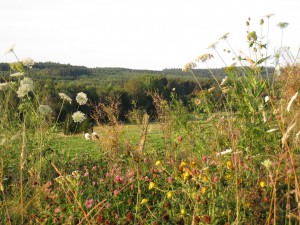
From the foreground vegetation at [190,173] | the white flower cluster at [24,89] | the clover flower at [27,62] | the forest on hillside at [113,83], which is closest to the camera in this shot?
the foreground vegetation at [190,173]

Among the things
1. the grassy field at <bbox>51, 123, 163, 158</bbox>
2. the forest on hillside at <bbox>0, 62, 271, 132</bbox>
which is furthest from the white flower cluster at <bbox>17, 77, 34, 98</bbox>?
the grassy field at <bbox>51, 123, 163, 158</bbox>

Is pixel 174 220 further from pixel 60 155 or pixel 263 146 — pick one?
pixel 60 155

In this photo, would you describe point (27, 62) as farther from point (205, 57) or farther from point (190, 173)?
point (190, 173)

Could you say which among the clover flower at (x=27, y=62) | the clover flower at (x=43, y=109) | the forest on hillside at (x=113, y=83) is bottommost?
the forest on hillside at (x=113, y=83)

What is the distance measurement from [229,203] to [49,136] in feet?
10.1

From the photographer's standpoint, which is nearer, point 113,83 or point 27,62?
point 27,62

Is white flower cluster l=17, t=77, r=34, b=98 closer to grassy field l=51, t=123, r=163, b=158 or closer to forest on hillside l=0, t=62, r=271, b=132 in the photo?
forest on hillside l=0, t=62, r=271, b=132

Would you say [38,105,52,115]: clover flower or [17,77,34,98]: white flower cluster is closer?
[38,105,52,115]: clover flower

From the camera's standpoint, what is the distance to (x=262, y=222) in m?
2.39

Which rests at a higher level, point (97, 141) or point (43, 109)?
point (43, 109)

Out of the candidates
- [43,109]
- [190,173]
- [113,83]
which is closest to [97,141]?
[43,109]

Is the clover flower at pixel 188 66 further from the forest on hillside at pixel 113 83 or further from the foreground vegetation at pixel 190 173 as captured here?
the forest on hillside at pixel 113 83

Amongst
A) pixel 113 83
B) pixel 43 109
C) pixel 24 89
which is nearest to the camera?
pixel 43 109

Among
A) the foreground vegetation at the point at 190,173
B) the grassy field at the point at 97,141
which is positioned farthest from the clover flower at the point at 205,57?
the grassy field at the point at 97,141
